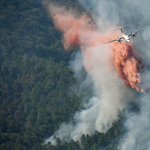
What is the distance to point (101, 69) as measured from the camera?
83.9m

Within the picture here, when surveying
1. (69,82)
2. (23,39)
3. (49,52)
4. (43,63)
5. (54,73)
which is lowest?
(69,82)

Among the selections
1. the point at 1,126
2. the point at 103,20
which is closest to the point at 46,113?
the point at 1,126

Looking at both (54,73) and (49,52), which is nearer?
(54,73)

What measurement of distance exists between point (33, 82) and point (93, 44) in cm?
2785

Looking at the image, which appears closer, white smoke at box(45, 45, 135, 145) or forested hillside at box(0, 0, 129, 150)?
white smoke at box(45, 45, 135, 145)

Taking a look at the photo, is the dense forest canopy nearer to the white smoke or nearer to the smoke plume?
the white smoke

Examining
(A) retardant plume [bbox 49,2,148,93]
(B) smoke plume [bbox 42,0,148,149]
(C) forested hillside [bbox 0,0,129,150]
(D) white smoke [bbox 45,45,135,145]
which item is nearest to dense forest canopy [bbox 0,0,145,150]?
(C) forested hillside [bbox 0,0,129,150]

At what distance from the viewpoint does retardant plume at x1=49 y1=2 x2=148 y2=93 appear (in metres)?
63.8

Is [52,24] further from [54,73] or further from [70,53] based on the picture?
[54,73]

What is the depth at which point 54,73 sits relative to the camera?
4043 inches

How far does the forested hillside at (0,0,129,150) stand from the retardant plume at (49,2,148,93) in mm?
9846

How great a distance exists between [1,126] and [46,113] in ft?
46.5

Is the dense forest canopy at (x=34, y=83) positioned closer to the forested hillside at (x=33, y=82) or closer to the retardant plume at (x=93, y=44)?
the forested hillside at (x=33, y=82)

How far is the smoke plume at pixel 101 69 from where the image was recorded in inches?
2576
